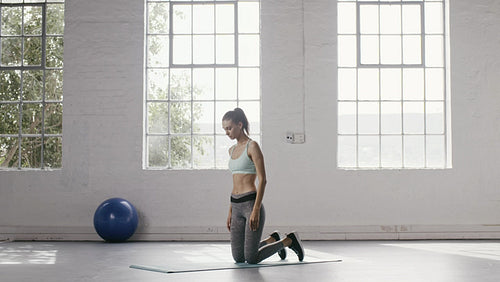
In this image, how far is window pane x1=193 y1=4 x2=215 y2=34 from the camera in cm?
871

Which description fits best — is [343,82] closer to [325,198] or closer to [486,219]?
[325,198]

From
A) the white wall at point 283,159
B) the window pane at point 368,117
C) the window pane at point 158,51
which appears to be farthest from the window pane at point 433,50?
the window pane at point 158,51

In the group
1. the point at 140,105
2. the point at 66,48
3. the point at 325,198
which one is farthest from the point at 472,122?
the point at 66,48

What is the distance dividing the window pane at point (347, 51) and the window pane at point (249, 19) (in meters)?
1.17

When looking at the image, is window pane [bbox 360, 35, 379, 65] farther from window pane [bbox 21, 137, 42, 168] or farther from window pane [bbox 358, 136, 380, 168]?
window pane [bbox 21, 137, 42, 168]

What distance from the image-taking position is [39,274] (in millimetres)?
4949

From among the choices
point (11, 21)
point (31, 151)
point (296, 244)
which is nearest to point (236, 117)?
point (296, 244)

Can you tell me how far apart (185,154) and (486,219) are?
4100 mm

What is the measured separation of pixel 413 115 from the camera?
8.69 m

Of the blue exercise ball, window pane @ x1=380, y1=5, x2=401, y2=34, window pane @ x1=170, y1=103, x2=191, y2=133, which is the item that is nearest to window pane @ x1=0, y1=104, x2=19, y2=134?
the blue exercise ball

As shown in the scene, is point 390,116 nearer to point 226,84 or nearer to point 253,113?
point 253,113

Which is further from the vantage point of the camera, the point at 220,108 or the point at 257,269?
the point at 220,108

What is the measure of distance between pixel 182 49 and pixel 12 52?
7.95 feet

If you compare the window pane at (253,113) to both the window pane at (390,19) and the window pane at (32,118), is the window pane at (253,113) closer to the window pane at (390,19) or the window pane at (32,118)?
the window pane at (390,19)
